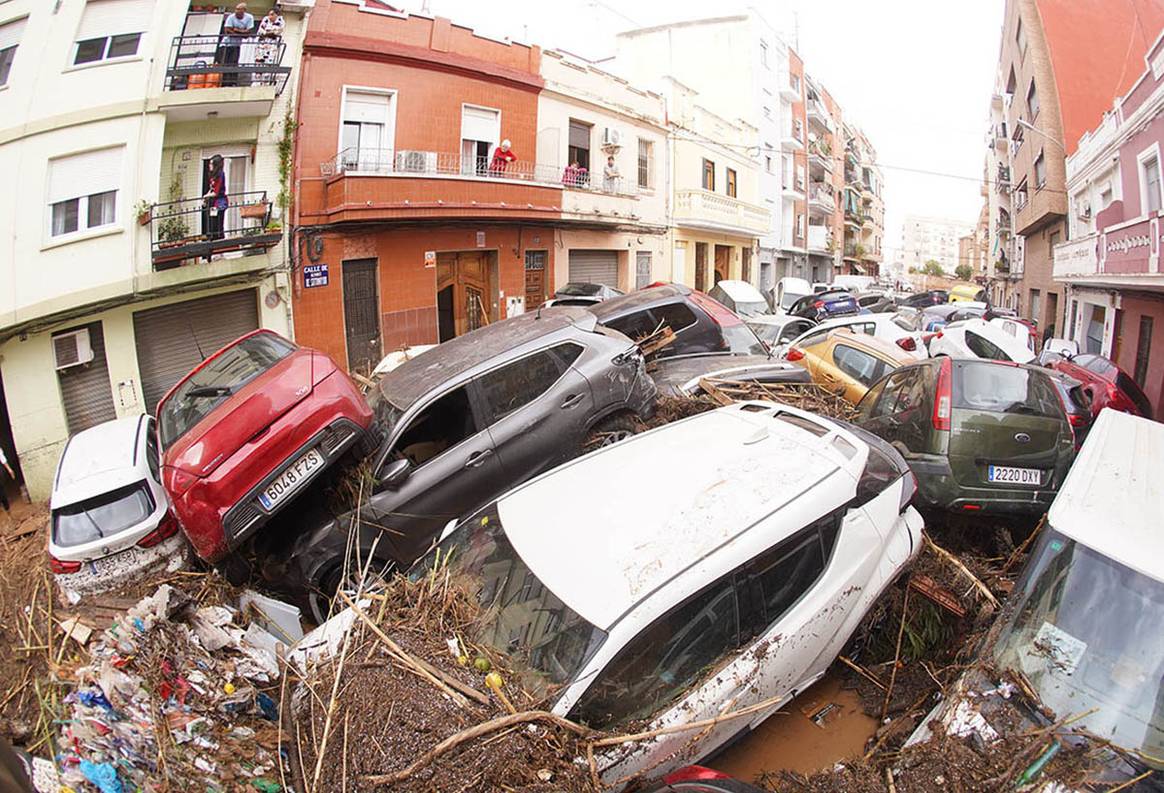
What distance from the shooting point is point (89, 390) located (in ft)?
33.6

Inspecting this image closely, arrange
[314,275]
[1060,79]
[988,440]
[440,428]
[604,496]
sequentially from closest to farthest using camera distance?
1. [604,496]
2. [988,440]
3. [440,428]
4. [314,275]
5. [1060,79]

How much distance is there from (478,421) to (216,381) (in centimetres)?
220

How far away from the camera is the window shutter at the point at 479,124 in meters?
15.3

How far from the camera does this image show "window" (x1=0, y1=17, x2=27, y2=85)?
998 cm

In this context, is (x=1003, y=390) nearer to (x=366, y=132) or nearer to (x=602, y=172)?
(x=366, y=132)

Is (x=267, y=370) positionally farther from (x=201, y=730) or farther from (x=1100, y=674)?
(x=1100, y=674)

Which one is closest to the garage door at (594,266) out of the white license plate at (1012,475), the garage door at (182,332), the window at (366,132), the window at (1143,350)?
the window at (366,132)

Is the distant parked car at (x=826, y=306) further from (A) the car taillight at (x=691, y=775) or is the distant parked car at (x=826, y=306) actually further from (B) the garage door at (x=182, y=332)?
(A) the car taillight at (x=691, y=775)

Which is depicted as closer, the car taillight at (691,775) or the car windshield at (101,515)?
the car taillight at (691,775)

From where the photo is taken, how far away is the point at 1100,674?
240 centimetres

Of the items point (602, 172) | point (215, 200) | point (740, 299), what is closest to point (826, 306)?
point (740, 299)

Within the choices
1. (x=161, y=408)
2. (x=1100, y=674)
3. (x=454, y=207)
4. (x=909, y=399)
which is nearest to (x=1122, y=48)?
(x=454, y=207)

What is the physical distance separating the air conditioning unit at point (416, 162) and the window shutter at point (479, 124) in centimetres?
148

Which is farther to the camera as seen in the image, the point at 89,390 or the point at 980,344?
the point at 89,390
